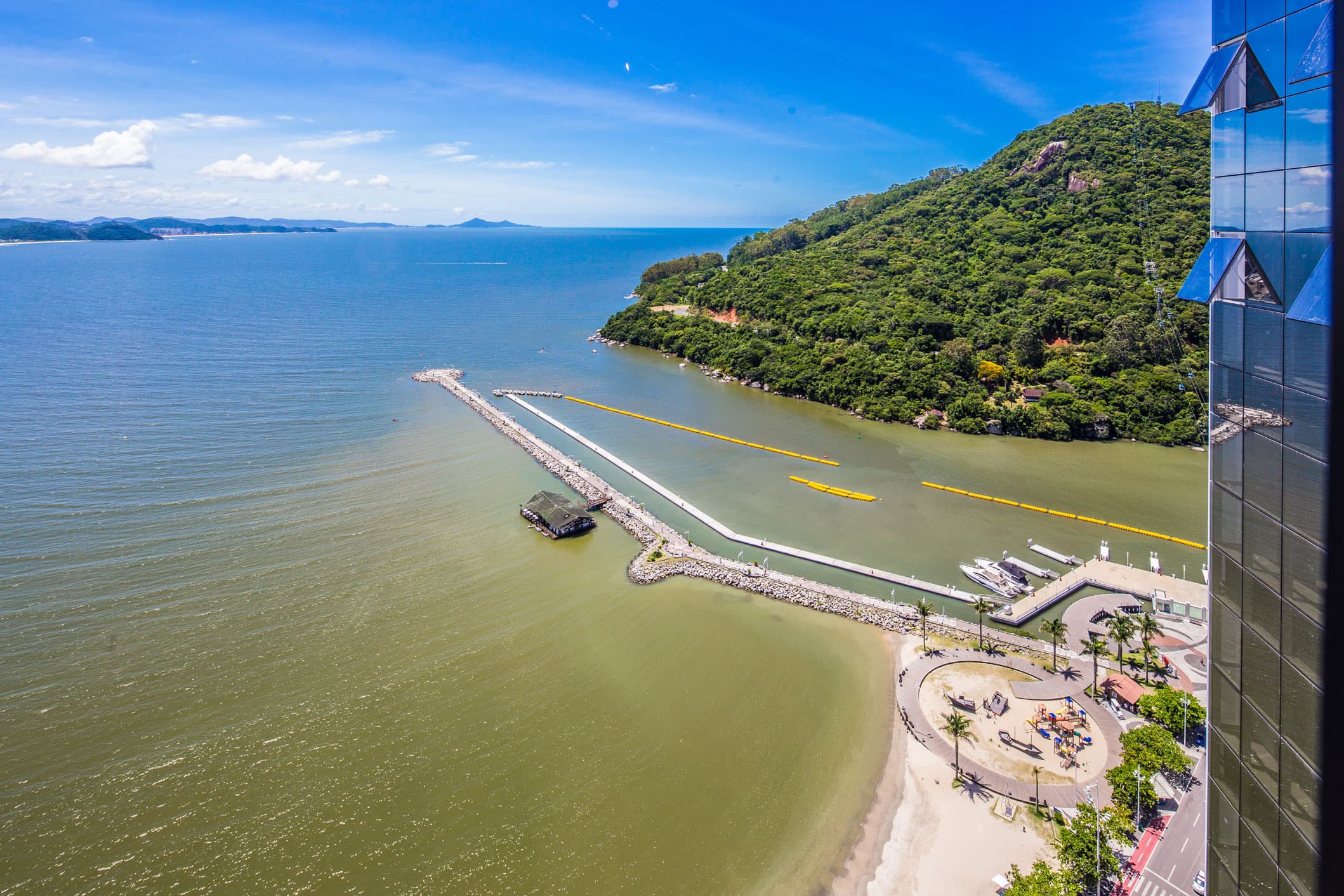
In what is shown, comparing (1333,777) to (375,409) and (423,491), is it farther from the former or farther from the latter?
(375,409)

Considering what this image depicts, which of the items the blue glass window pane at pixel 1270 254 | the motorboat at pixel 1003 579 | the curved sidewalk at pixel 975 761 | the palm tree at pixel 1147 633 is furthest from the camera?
the motorboat at pixel 1003 579

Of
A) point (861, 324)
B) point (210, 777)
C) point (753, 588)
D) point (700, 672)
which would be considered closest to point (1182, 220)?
point (861, 324)

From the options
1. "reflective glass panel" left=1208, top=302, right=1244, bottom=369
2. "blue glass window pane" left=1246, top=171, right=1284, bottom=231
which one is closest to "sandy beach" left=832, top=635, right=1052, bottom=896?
"reflective glass panel" left=1208, top=302, right=1244, bottom=369

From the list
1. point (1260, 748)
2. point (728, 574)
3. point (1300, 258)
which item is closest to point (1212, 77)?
point (1300, 258)

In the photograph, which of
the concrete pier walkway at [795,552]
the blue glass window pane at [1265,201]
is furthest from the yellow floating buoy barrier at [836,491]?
the blue glass window pane at [1265,201]

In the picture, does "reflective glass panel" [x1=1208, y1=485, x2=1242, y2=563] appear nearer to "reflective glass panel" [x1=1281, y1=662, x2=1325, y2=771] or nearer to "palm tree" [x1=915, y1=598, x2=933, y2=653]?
"reflective glass panel" [x1=1281, y1=662, x2=1325, y2=771]

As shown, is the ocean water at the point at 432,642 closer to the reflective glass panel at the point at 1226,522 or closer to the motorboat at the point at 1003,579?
the motorboat at the point at 1003,579

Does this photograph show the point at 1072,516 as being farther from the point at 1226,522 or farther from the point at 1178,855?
the point at 1226,522
